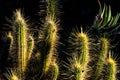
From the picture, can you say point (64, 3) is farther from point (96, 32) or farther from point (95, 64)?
point (95, 64)

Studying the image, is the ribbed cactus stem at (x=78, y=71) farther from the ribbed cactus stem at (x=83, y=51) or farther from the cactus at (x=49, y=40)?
the cactus at (x=49, y=40)

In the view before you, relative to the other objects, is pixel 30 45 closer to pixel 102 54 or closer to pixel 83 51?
pixel 83 51

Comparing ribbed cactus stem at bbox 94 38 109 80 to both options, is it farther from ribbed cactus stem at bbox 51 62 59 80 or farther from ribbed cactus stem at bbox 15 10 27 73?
ribbed cactus stem at bbox 15 10 27 73

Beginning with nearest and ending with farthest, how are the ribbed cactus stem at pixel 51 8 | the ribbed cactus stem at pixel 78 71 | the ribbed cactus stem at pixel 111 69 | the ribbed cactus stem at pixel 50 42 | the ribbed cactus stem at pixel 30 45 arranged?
the ribbed cactus stem at pixel 78 71 < the ribbed cactus stem at pixel 111 69 < the ribbed cactus stem at pixel 50 42 < the ribbed cactus stem at pixel 30 45 < the ribbed cactus stem at pixel 51 8

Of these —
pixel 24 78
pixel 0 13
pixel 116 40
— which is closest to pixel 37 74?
pixel 24 78

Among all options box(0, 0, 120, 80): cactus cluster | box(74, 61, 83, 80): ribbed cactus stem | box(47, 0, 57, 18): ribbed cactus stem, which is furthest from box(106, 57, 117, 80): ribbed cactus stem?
box(47, 0, 57, 18): ribbed cactus stem

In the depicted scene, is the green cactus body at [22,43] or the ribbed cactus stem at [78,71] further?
the green cactus body at [22,43]

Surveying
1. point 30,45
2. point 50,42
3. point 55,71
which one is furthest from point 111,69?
point 30,45

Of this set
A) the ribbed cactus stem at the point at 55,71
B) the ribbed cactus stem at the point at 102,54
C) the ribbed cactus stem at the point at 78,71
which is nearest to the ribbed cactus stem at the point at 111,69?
the ribbed cactus stem at the point at 102,54
